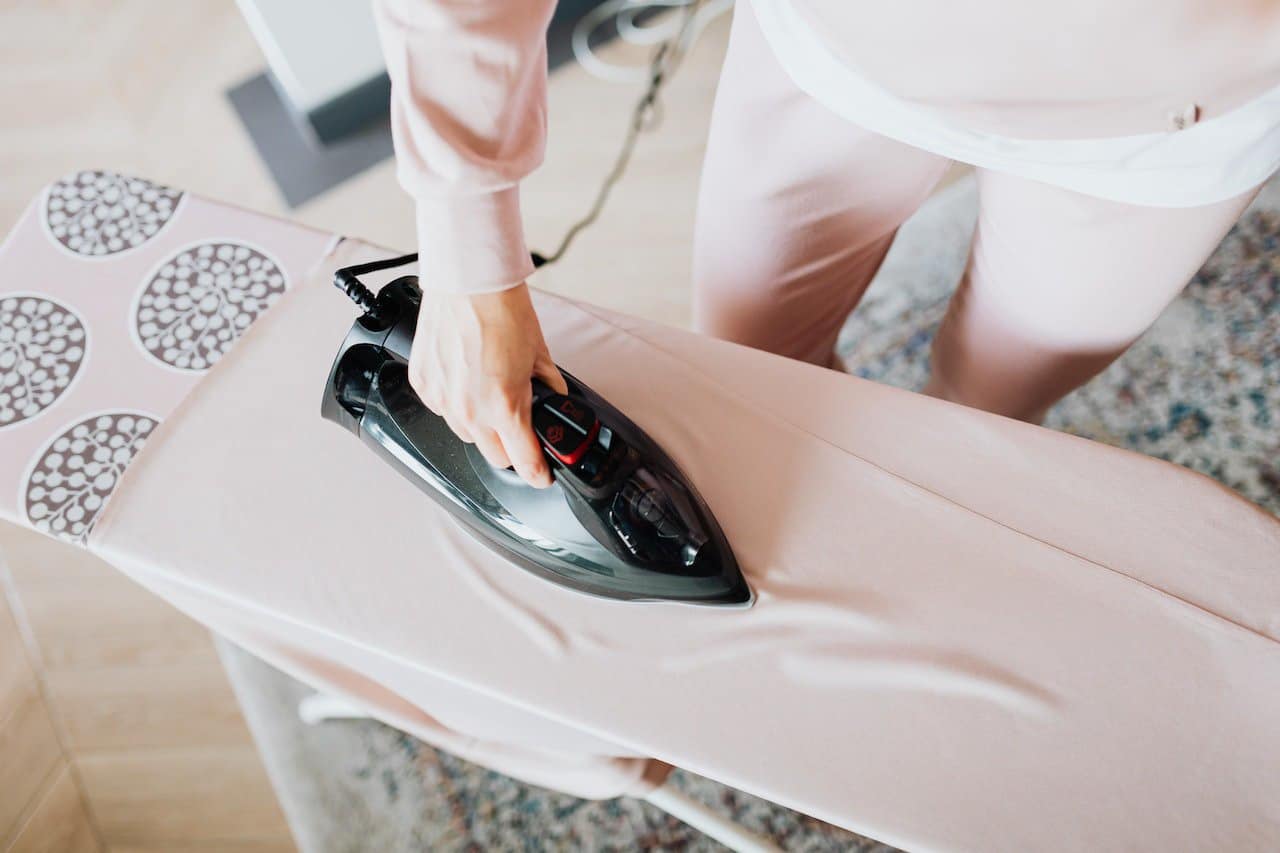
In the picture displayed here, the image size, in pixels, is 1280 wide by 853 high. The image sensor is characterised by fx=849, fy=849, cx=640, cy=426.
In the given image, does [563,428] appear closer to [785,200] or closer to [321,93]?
[785,200]

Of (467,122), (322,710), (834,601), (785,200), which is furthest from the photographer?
(322,710)

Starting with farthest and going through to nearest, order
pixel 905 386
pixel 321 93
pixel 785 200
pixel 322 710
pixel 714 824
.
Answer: pixel 321 93, pixel 905 386, pixel 322 710, pixel 714 824, pixel 785 200

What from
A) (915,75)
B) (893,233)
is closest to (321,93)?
(893,233)

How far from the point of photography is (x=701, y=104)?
164cm

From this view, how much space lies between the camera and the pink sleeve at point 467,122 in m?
0.47

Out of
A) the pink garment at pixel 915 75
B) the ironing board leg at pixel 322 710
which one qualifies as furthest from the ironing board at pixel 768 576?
the ironing board leg at pixel 322 710

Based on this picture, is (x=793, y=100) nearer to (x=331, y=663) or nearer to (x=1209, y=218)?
A: (x=1209, y=218)

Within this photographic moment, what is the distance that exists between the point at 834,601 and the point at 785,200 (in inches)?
13.8

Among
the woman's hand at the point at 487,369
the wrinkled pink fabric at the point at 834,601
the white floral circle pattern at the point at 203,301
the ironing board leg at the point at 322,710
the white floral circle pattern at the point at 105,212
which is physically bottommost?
the ironing board leg at the point at 322,710

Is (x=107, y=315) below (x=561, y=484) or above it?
above

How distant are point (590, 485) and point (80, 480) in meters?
0.45

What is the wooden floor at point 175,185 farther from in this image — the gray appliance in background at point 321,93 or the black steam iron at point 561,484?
the black steam iron at point 561,484

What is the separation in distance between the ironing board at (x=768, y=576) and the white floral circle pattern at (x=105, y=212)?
64mm

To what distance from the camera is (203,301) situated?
Result: 0.78 metres
